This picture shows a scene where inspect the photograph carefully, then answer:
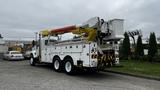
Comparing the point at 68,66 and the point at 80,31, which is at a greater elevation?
the point at 80,31

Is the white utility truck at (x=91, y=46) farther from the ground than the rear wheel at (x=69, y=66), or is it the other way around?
the white utility truck at (x=91, y=46)

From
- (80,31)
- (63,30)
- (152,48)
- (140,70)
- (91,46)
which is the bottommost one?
(140,70)

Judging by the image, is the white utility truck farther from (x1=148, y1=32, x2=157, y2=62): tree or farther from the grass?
(x1=148, y1=32, x2=157, y2=62): tree

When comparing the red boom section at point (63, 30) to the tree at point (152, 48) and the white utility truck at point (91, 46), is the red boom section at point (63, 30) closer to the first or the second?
the white utility truck at point (91, 46)

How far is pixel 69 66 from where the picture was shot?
1488 centimetres

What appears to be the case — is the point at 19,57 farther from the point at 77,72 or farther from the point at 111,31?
the point at 111,31

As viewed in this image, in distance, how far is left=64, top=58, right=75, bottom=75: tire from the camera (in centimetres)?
1448

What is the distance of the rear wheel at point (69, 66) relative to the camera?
1449 centimetres

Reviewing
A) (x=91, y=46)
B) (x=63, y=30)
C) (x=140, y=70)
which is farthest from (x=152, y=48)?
(x=91, y=46)

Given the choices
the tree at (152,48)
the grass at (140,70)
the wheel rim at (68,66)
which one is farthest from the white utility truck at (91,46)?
the tree at (152,48)

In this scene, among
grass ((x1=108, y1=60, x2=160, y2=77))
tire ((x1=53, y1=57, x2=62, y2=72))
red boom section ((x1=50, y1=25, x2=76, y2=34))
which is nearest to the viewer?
grass ((x1=108, y1=60, x2=160, y2=77))

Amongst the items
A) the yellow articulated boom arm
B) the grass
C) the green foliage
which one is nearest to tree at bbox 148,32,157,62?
the green foliage

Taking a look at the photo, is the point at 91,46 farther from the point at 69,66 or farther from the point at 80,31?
the point at 69,66

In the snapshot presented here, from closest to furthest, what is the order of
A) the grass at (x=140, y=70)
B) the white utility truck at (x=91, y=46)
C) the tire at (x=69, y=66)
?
the white utility truck at (x=91, y=46) < the tire at (x=69, y=66) < the grass at (x=140, y=70)
